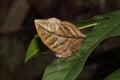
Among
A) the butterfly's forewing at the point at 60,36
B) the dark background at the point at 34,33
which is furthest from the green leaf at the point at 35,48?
the dark background at the point at 34,33

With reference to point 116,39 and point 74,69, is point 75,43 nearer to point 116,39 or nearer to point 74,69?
point 74,69

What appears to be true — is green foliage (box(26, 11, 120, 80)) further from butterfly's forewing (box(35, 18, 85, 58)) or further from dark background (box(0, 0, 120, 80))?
dark background (box(0, 0, 120, 80))

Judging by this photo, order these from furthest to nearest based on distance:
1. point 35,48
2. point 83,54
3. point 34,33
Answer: point 34,33 < point 35,48 < point 83,54

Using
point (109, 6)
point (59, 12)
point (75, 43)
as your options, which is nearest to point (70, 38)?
point (75, 43)

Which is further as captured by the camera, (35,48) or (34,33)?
(34,33)

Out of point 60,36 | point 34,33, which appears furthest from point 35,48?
point 34,33

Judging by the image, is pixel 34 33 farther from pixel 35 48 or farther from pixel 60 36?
pixel 60 36

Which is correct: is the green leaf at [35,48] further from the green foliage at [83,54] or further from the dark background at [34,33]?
the dark background at [34,33]

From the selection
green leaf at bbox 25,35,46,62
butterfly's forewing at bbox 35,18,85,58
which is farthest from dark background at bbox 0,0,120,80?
butterfly's forewing at bbox 35,18,85,58
